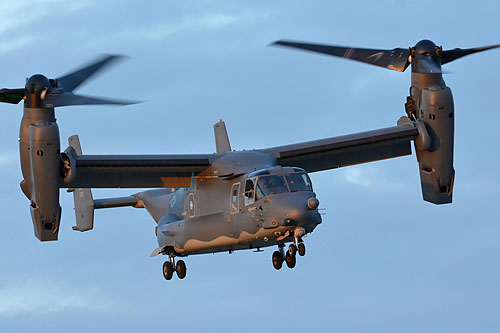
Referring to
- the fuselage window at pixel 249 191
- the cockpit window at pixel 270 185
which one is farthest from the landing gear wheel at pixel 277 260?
the cockpit window at pixel 270 185

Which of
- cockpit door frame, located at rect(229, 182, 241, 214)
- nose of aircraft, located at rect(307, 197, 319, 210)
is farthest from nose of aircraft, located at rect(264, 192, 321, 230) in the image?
cockpit door frame, located at rect(229, 182, 241, 214)

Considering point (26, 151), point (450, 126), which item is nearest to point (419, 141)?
point (450, 126)

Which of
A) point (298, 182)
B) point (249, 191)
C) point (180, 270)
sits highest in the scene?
point (249, 191)

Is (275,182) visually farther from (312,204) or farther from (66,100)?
(66,100)

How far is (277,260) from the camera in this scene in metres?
38.0

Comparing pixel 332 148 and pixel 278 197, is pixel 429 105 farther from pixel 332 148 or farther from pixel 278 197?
pixel 278 197

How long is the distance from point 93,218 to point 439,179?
1035 cm

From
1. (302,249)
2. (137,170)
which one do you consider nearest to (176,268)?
(137,170)

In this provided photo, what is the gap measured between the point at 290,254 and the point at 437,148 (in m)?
5.63

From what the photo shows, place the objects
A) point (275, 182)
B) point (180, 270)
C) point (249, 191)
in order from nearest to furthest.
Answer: point (275, 182)
point (249, 191)
point (180, 270)

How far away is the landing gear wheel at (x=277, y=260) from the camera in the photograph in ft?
125

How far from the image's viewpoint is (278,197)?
3559cm

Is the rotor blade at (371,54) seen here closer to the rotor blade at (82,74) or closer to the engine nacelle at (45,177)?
the rotor blade at (82,74)

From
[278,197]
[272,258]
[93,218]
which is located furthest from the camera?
[93,218]
